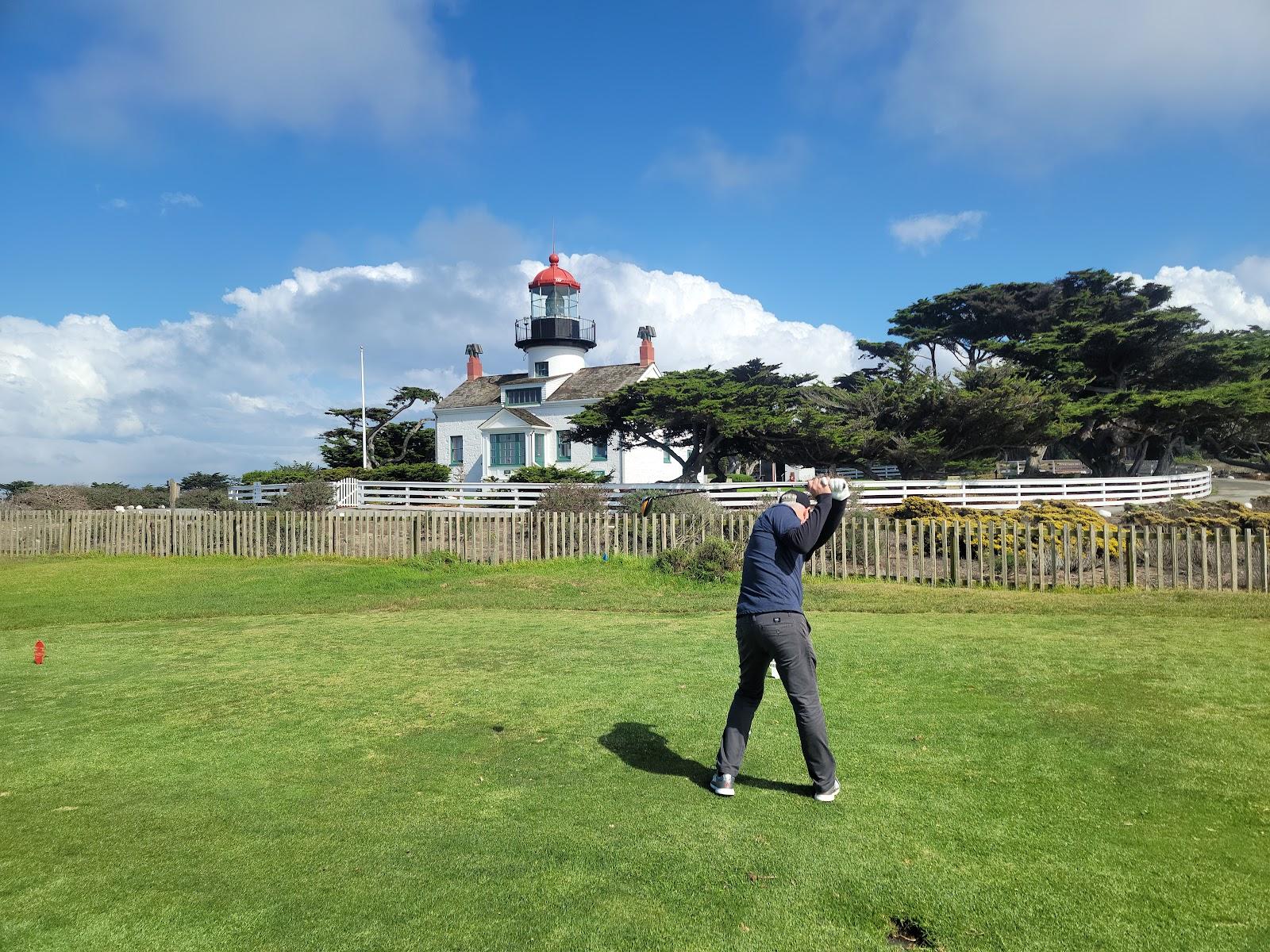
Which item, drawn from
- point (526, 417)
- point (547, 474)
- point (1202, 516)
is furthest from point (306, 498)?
point (1202, 516)

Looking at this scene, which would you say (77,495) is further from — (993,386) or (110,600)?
(993,386)

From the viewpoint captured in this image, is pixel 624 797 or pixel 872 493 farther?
pixel 872 493

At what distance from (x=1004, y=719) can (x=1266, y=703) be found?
7.10 feet

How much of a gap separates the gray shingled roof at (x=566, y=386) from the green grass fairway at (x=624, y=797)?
125 ft

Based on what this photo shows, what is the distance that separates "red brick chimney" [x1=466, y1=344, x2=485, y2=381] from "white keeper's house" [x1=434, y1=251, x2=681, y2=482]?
240 centimetres

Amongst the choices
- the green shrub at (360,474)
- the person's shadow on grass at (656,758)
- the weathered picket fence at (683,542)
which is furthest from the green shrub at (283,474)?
the person's shadow on grass at (656,758)

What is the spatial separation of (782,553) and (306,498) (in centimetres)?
2403

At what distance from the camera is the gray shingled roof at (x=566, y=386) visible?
48375 mm

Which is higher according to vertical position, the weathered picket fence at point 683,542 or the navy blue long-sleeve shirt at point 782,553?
the navy blue long-sleeve shirt at point 782,553

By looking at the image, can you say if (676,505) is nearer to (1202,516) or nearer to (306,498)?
(1202,516)

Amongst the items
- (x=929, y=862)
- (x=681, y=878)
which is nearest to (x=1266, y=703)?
A: (x=929, y=862)

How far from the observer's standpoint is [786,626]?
194 inches

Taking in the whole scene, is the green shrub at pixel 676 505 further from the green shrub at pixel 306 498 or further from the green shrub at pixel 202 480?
the green shrub at pixel 202 480

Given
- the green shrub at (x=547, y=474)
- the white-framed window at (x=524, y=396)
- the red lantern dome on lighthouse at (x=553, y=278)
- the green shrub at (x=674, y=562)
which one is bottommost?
the green shrub at (x=674, y=562)
